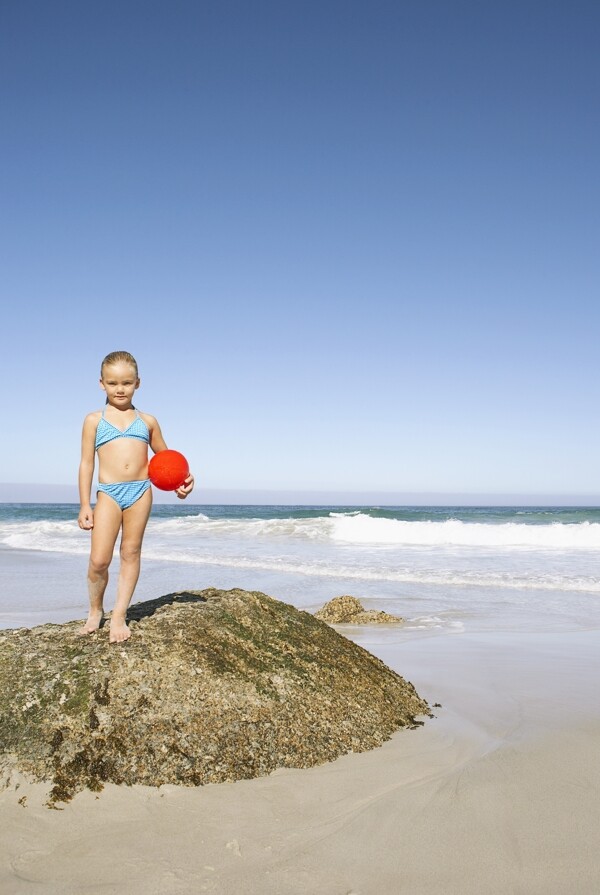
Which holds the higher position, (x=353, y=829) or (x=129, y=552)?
(x=129, y=552)

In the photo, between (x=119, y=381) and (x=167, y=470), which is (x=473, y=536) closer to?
(x=167, y=470)

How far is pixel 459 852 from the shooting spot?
2.96 m

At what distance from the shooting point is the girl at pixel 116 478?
445cm

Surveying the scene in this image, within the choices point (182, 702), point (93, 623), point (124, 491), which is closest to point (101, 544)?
point (124, 491)

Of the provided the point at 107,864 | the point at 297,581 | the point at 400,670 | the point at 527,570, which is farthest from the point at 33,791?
the point at 527,570

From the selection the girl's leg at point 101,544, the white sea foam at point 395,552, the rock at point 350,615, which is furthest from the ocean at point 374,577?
the girl's leg at point 101,544

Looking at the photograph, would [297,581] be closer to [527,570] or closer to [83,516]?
[527,570]

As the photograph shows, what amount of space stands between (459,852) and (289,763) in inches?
42.3

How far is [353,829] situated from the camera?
10.4 feet

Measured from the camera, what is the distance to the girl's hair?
4.52m

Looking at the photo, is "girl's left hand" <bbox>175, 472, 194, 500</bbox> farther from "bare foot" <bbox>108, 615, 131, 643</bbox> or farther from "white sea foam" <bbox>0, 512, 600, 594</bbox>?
"white sea foam" <bbox>0, 512, 600, 594</bbox>

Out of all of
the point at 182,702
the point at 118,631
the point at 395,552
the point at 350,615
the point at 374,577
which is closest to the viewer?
the point at 182,702

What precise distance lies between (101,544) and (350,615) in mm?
5867

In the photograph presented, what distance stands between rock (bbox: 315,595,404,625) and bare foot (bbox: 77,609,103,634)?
5355 millimetres
